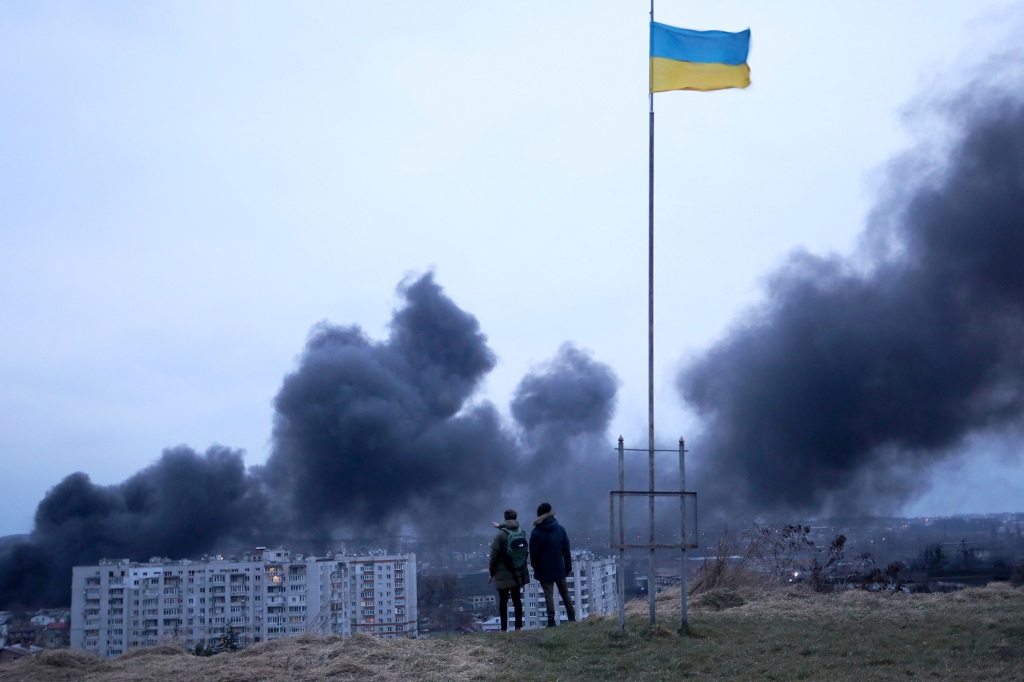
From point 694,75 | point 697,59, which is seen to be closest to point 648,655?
point 694,75

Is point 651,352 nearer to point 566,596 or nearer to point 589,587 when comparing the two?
point 566,596

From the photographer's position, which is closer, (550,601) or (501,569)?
(501,569)

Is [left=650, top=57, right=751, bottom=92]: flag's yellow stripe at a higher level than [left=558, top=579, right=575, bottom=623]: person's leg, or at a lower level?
higher

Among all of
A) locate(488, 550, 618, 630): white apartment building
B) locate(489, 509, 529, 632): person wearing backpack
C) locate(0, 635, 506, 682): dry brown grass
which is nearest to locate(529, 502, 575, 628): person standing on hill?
locate(489, 509, 529, 632): person wearing backpack

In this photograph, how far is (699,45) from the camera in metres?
10.0

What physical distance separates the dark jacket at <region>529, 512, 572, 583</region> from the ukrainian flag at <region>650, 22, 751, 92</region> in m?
4.90

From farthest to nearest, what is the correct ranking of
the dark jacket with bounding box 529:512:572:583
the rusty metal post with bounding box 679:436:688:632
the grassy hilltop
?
the dark jacket with bounding box 529:512:572:583 → the rusty metal post with bounding box 679:436:688:632 → the grassy hilltop

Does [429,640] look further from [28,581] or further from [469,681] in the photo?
[28,581]

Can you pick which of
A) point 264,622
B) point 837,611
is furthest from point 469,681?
point 264,622

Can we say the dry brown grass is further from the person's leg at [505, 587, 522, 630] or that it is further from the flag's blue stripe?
the flag's blue stripe

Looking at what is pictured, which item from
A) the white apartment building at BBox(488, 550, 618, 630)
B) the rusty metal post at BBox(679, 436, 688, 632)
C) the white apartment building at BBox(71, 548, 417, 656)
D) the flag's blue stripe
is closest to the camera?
the rusty metal post at BBox(679, 436, 688, 632)

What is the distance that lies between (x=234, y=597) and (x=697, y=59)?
55.6ft

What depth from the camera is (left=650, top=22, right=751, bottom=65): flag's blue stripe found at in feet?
32.3

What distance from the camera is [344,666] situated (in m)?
6.70
